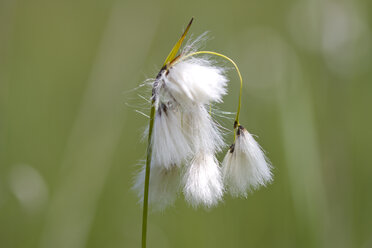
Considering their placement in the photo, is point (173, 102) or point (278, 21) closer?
point (173, 102)

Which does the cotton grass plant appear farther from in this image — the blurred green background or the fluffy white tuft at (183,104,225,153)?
the blurred green background

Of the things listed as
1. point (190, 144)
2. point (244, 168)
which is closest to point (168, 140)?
point (190, 144)

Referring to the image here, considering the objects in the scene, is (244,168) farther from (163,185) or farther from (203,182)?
(163,185)

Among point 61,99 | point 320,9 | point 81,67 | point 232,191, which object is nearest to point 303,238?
point 232,191

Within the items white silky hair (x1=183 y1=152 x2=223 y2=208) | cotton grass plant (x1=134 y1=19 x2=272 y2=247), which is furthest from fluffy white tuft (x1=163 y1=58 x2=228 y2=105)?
white silky hair (x1=183 y1=152 x2=223 y2=208)

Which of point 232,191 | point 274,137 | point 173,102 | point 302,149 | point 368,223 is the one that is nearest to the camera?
point 173,102

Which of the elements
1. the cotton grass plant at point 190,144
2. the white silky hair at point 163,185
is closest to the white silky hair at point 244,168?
the cotton grass plant at point 190,144

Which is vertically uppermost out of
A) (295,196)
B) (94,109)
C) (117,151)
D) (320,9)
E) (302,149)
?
(320,9)

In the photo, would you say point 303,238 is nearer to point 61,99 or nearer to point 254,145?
point 254,145
